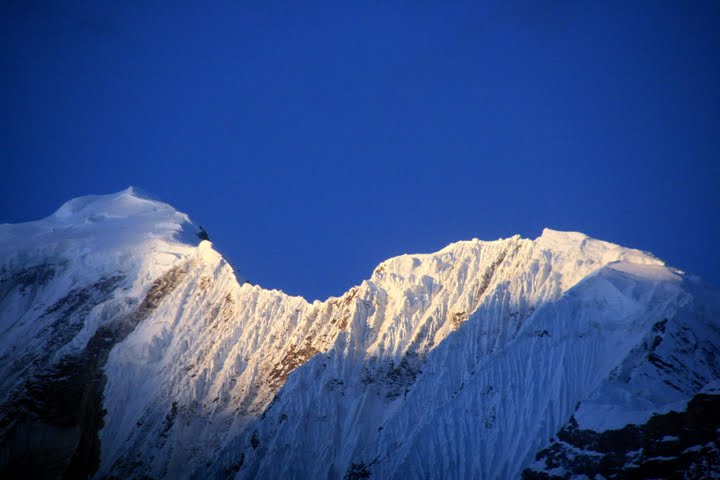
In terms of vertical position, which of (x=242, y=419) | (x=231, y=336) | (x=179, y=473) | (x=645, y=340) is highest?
(x=231, y=336)

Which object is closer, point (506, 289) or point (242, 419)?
point (506, 289)

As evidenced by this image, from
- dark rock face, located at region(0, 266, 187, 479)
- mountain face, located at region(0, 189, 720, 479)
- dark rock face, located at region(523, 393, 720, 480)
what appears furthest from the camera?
dark rock face, located at region(0, 266, 187, 479)

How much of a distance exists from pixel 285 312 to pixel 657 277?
5652 cm

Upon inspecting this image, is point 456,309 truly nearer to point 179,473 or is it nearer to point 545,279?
Result: point 545,279

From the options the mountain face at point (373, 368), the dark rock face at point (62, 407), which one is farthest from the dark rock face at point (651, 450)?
the dark rock face at point (62, 407)

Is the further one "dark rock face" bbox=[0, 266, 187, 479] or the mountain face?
"dark rock face" bbox=[0, 266, 187, 479]

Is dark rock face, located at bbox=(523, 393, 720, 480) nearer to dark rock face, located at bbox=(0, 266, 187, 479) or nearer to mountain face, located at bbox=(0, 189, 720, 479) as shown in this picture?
mountain face, located at bbox=(0, 189, 720, 479)

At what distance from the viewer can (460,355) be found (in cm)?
9200

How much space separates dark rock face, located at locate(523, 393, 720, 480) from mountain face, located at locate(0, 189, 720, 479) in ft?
0.48

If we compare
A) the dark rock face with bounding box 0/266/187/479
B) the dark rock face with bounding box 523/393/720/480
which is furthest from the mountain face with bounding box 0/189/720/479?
the dark rock face with bounding box 0/266/187/479

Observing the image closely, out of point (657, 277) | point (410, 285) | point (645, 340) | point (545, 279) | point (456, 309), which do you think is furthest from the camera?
point (410, 285)

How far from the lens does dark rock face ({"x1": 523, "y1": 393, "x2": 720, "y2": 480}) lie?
63.0 meters

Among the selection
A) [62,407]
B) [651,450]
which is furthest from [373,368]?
[62,407]

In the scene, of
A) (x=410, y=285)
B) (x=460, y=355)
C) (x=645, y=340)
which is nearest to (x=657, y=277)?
(x=645, y=340)
